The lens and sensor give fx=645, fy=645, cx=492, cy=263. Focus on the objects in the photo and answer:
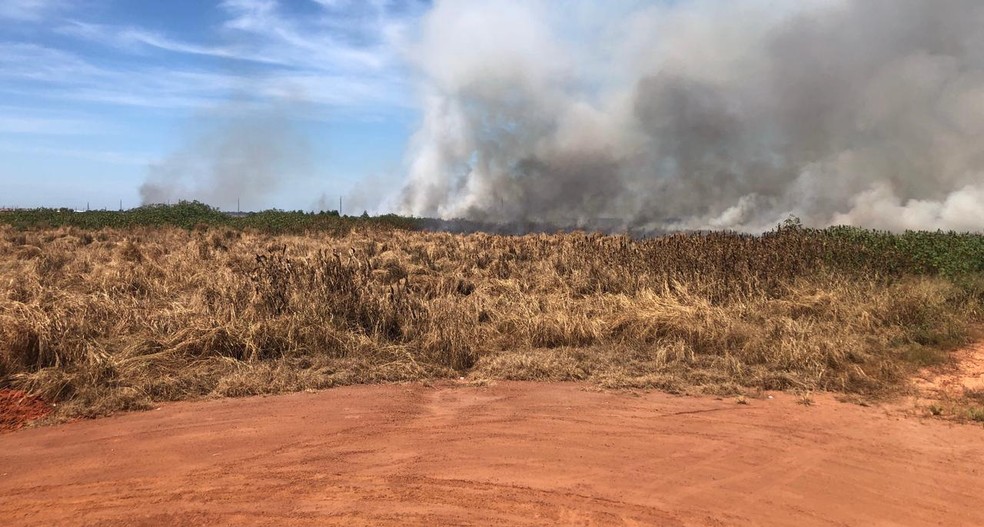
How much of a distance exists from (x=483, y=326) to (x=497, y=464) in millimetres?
3939

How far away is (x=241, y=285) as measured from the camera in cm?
986

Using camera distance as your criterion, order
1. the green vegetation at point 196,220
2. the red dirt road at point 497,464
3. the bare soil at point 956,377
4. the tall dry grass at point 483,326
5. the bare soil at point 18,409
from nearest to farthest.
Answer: the red dirt road at point 497,464, the bare soil at point 18,409, the bare soil at point 956,377, the tall dry grass at point 483,326, the green vegetation at point 196,220

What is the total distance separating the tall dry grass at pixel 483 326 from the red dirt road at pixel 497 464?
2.62 feet

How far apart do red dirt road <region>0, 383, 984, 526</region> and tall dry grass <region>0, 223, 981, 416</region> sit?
800 mm

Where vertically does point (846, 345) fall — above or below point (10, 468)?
above

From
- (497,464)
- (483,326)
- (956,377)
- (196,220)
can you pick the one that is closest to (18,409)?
(497,464)

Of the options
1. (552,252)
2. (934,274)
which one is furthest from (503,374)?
(934,274)

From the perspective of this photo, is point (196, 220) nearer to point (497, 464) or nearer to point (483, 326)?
point (483, 326)

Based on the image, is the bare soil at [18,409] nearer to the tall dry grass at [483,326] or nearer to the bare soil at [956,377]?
the tall dry grass at [483,326]

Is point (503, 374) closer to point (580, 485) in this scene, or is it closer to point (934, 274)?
point (580, 485)

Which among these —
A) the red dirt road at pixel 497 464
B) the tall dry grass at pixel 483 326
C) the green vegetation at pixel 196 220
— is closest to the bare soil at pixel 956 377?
the tall dry grass at pixel 483 326

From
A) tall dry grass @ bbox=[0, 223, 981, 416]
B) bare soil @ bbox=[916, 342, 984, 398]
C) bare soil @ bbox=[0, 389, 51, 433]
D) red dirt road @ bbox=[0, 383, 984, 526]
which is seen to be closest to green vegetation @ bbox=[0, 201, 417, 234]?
tall dry grass @ bbox=[0, 223, 981, 416]

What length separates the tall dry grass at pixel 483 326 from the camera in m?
7.20

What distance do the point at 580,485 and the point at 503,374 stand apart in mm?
3026
